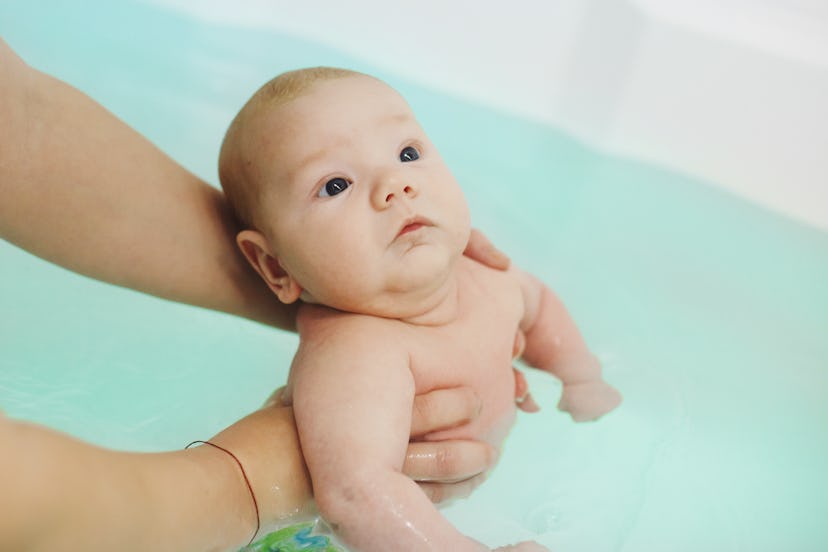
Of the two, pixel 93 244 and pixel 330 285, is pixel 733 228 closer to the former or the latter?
pixel 330 285

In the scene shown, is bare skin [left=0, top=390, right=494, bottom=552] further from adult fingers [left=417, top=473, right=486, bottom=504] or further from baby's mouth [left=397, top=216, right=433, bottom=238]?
baby's mouth [left=397, top=216, right=433, bottom=238]

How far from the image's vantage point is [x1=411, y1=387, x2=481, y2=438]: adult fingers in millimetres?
948

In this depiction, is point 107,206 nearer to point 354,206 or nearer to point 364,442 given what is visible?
point 354,206

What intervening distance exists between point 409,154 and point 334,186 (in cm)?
10

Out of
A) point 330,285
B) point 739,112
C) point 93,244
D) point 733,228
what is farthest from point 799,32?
point 93,244

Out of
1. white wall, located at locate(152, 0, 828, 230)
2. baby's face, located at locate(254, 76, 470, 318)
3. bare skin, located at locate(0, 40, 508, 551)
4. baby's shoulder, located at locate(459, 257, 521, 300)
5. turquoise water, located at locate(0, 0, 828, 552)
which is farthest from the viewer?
white wall, located at locate(152, 0, 828, 230)

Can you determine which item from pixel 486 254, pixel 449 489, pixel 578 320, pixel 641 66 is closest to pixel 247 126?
pixel 486 254

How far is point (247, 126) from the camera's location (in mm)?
1004

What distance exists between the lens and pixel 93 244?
1.05 metres

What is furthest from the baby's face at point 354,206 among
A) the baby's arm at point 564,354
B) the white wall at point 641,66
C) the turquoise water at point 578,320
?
the white wall at point 641,66

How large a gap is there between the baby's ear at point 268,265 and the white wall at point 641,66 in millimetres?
882

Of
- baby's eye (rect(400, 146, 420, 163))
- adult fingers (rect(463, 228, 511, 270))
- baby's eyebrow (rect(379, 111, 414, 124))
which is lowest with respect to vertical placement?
adult fingers (rect(463, 228, 511, 270))

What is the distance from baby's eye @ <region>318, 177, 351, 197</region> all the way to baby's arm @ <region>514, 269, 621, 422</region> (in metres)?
0.30

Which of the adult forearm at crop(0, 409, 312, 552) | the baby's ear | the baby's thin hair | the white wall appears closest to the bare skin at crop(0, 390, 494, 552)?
the adult forearm at crop(0, 409, 312, 552)
